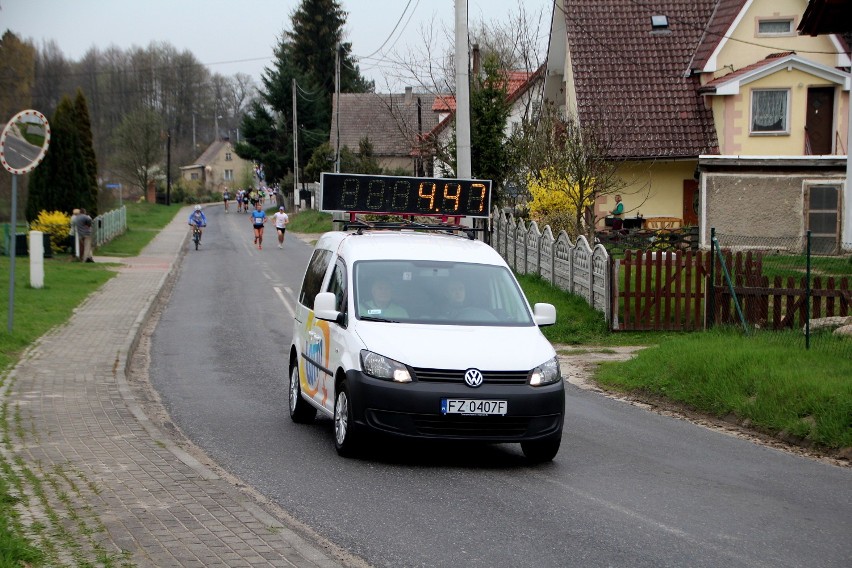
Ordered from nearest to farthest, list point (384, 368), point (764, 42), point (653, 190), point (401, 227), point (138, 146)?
1. point (384, 368)
2. point (401, 227)
3. point (764, 42)
4. point (653, 190)
5. point (138, 146)

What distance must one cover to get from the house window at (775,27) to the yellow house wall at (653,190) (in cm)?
449

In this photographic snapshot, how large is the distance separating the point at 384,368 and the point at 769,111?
2783cm

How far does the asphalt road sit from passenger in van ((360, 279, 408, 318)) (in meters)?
1.15

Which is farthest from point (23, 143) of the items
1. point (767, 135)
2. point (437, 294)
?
point (767, 135)

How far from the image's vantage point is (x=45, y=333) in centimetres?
1784

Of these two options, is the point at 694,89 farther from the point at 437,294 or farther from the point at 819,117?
the point at 437,294

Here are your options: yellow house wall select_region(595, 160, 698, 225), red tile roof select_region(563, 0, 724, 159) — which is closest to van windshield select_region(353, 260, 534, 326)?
red tile roof select_region(563, 0, 724, 159)

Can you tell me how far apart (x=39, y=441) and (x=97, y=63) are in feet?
375

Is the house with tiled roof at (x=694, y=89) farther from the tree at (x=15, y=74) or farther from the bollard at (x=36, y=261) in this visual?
the tree at (x=15, y=74)

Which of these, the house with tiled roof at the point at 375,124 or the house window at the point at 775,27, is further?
the house with tiled roof at the point at 375,124

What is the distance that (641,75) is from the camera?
3525cm

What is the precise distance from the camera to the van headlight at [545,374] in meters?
8.70

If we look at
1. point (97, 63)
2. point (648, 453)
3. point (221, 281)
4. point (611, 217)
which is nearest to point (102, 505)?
point (648, 453)

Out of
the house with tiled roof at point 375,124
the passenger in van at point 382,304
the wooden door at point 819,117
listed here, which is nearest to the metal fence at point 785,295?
the passenger in van at point 382,304
